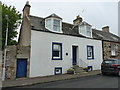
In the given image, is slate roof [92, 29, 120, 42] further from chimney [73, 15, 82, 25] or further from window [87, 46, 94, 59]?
chimney [73, 15, 82, 25]

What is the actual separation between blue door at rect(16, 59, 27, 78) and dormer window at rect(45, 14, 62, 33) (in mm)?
5027

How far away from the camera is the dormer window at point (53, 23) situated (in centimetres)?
1393

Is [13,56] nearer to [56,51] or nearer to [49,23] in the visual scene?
[56,51]

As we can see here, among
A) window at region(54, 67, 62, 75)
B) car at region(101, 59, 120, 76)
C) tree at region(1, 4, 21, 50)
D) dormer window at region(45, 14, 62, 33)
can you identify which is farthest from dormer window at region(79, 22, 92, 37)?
tree at region(1, 4, 21, 50)

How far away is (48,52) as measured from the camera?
12.9 m

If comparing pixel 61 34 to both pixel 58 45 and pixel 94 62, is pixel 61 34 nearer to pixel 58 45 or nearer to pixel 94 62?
pixel 58 45

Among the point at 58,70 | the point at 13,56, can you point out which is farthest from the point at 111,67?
the point at 13,56

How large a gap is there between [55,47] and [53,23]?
9.94ft

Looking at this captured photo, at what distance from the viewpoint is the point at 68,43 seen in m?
14.5

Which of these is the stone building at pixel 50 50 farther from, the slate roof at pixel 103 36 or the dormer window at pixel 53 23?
the slate roof at pixel 103 36

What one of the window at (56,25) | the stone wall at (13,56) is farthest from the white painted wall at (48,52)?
the window at (56,25)

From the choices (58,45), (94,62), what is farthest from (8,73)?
(94,62)

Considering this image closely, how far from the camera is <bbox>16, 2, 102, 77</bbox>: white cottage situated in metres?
12.1

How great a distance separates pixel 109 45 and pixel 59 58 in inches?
388
